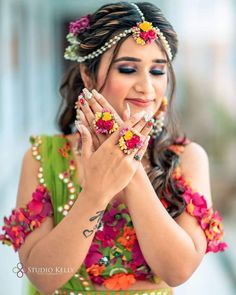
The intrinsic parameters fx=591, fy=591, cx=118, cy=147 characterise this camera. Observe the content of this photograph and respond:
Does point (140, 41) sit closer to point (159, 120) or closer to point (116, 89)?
point (116, 89)

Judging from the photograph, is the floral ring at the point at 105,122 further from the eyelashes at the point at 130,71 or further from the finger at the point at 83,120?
the eyelashes at the point at 130,71

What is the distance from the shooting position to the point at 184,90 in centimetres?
970

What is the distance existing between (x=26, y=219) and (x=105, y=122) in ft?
1.15

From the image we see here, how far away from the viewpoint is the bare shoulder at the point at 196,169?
1650 millimetres

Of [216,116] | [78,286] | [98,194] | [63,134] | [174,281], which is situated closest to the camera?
[98,194]

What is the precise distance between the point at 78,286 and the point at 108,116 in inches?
19.2

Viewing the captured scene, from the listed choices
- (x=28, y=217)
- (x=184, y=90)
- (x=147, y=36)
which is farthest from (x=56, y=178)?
(x=184, y=90)

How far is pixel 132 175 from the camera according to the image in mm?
1406

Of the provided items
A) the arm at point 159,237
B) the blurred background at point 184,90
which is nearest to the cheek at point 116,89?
the arm at point 159,237

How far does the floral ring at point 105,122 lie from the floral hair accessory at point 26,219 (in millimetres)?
286

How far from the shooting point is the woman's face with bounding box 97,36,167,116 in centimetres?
152

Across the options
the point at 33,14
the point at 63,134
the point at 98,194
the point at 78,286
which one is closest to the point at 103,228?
the point at 78,286

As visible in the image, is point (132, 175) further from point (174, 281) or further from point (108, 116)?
point (174, 281)

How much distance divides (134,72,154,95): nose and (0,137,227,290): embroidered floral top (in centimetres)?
30
